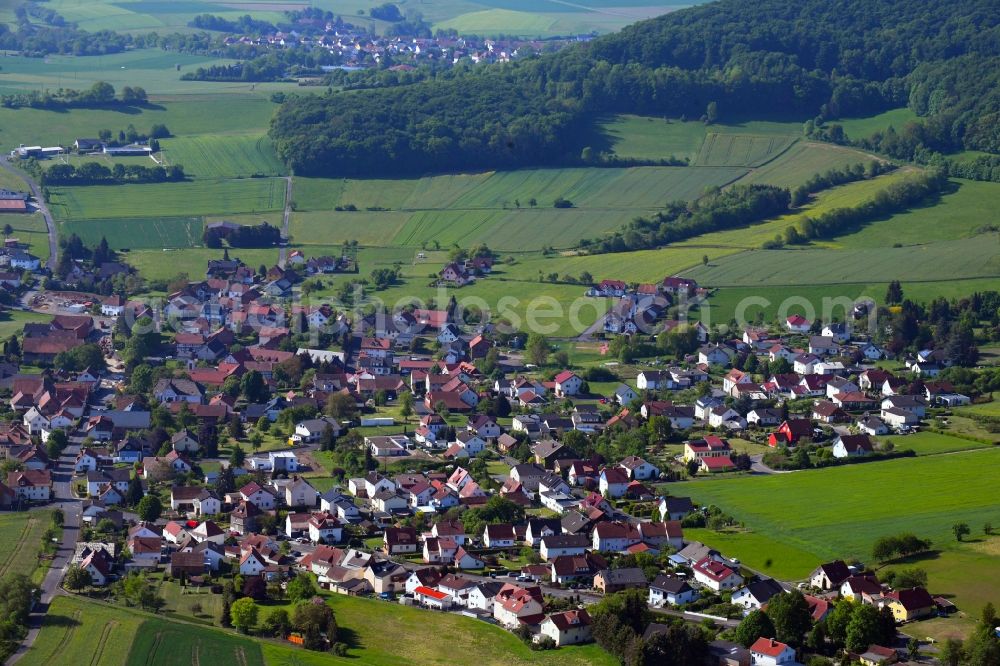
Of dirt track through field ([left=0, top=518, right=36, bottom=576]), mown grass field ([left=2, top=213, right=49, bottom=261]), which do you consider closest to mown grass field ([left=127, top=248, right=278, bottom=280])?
mown grass field ([left=2, top=213, right=49, bottom=261])

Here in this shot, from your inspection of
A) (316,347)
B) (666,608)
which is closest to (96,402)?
(316,347)

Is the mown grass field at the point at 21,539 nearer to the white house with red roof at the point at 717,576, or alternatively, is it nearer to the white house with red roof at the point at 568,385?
the white house with red roof at the point at 717,576

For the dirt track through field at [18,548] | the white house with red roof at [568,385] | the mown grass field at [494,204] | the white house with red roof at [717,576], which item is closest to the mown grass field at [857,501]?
the white house with red roof at [717,576]

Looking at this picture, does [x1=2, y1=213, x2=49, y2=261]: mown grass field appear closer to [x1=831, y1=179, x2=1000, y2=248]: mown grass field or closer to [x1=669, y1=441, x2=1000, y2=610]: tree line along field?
[x1=831, y1=179, x2=1000, y2=248]: mown grass field

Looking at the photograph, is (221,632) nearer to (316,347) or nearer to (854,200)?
(316,347)

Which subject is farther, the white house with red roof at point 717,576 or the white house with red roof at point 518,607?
the white house with red roof at point 717,576

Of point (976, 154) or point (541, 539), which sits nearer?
point (541, 539)

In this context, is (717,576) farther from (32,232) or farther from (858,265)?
(32,232)
